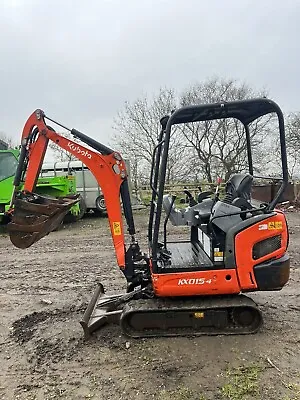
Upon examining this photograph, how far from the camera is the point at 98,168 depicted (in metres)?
4.17

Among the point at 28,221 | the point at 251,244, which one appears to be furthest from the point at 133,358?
the point at 28,221

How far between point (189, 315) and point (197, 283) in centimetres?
33

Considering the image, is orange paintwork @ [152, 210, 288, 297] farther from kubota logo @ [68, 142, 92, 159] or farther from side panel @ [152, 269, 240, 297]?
kubota logo @ [68, 142, 92, 159]

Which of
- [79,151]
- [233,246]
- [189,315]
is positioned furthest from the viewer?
[79,151]

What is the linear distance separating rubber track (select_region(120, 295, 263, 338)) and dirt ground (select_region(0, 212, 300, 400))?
0.08 m

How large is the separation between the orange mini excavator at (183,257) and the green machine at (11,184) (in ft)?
22.9

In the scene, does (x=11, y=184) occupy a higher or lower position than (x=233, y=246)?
higher

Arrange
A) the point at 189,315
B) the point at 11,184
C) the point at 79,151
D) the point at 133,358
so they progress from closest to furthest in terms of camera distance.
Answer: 1. the point at 133,358
2. the point at 189,315
3. the point at 79,151
4. the point at 11,184

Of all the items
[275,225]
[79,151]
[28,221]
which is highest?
[79,151]

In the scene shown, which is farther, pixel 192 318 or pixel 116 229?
pixel 116 229

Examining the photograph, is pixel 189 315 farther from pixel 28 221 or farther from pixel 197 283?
pixel 28 221

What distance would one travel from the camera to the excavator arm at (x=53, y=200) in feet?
13.6

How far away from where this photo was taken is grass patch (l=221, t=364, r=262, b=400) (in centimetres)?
304

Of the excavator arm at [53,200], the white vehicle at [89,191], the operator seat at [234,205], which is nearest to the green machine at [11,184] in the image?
the white vehicle at [89,191]
